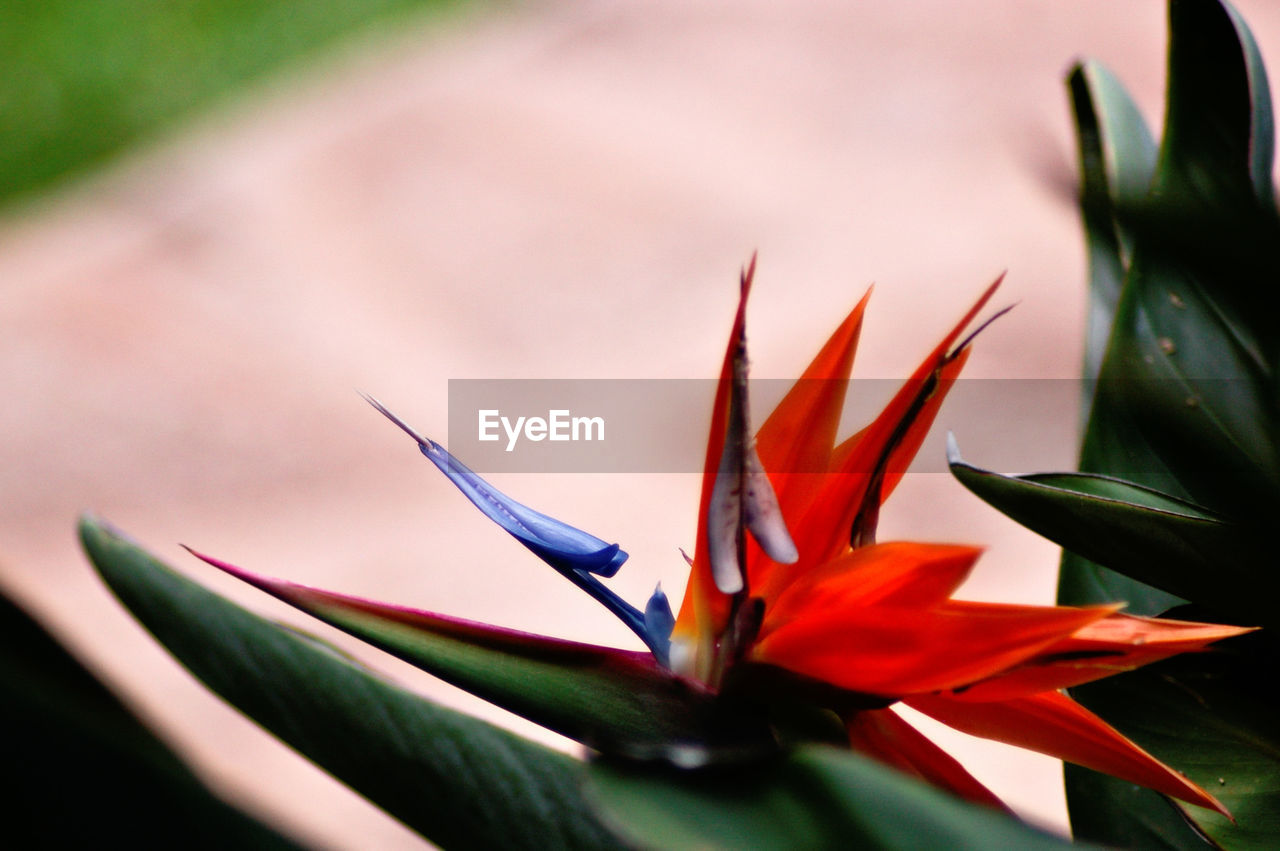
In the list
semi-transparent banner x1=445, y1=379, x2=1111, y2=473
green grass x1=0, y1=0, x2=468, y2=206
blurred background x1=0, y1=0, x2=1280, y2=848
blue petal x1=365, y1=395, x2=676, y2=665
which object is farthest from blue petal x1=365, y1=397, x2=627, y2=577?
green grass x1=0, y1=0, x2=468, y2=206

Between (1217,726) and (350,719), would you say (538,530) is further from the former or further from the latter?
(1217,726)

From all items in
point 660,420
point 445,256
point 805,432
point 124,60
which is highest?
point 124,60

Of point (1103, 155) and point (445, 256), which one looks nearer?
point (1103, 155)

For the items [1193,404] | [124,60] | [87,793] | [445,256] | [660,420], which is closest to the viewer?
[87,793]

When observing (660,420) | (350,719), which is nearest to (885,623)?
(350,719)

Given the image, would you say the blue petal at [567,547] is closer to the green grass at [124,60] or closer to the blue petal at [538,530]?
the blue petal at [538,530]

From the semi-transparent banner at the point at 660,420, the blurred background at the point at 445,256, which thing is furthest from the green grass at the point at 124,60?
Answer: the semi-transparent banner at the point at 660,420
